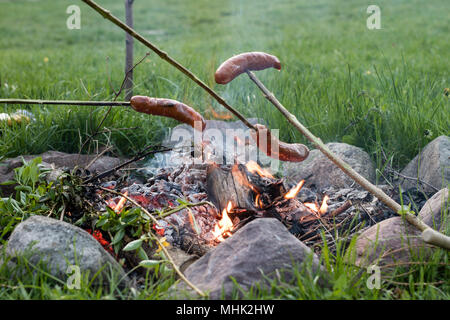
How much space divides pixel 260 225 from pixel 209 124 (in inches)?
76.9

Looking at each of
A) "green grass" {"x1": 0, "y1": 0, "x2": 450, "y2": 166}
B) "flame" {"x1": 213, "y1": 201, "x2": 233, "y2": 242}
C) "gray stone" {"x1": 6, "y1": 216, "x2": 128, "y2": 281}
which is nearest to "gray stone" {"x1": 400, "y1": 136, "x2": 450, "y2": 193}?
"green grass" {"x1": 0, "y1": 0, "x2": 450, "y2": 166}

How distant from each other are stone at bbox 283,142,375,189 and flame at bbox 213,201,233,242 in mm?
793

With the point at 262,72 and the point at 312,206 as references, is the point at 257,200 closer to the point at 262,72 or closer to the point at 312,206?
the point at 312,206

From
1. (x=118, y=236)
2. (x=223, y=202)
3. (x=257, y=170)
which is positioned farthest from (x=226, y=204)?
(x=118, y=236)

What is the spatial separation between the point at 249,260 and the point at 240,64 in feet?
3.37

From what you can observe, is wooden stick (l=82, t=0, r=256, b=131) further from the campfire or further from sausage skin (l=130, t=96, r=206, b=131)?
the campfire

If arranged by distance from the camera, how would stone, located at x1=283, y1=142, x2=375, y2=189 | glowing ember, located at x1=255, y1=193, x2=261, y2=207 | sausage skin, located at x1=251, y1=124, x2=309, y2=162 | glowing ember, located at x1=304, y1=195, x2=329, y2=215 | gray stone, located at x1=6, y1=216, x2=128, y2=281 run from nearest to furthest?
gray stone, located at x1=6, y1=216, x2=128, y2=281
sausage skin, located at x1=251, y1=124, x2=309, y2=162
glowing ember, located at x1=255, y1=193, x2=261, y2=207
glowing ember, located at x1=304, y1=195, x2=329, y2=215
stone, located at x1=283, y1=142, x2=375, y2=189

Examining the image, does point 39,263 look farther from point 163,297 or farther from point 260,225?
point 260,225

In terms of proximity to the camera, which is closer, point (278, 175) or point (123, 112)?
point (278, 175)

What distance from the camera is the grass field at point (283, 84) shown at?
226 centimetres

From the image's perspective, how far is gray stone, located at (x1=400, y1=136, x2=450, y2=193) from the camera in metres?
3.25
